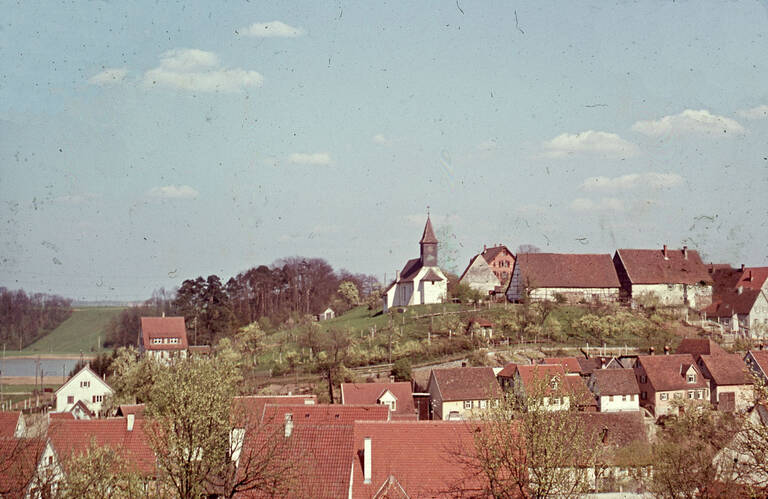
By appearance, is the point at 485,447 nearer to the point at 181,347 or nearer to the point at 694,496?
the point at 694,496

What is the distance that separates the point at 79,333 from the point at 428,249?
5612 cm

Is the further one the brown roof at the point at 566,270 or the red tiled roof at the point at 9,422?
the brown roof at the point at 566,270

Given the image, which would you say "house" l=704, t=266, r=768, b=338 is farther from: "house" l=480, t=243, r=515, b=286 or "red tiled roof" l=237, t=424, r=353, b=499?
"red tiled roof" l=237, t=424, r=353, b=499

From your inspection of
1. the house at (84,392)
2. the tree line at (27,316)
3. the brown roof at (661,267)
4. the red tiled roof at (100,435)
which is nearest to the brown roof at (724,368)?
the brown roof at (661,267)

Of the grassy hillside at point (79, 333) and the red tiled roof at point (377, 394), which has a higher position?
the grassy hillside at point (79, 333)

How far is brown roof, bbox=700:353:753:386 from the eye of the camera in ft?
156

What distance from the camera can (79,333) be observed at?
10900 cm

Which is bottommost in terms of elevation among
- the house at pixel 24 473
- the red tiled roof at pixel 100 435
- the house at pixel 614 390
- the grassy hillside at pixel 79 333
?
the house at pixel 614 390

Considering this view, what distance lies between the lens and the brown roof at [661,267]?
71.9m

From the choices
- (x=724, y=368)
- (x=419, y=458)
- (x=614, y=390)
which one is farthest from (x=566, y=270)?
(x=419, y=458)

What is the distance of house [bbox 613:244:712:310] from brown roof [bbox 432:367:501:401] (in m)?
28.8

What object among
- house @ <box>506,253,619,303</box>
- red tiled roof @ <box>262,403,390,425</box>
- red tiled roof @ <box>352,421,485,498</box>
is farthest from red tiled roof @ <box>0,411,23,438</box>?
house @ <box>506,253,619,303</box>

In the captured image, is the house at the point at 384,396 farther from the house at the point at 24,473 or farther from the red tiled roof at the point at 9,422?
the house at the point at 24,473

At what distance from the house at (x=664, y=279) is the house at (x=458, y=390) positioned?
29109 mm
